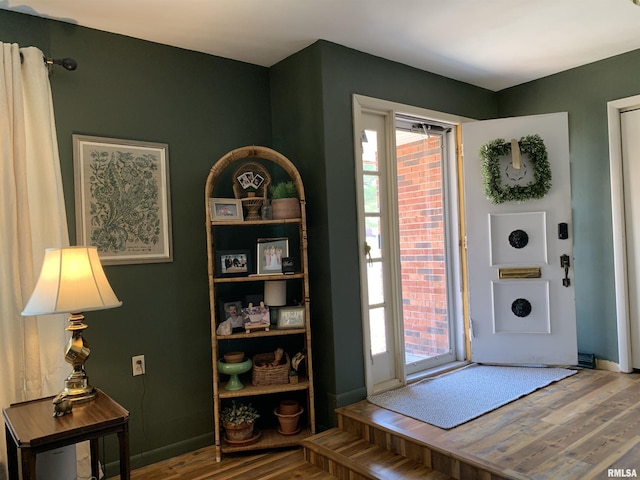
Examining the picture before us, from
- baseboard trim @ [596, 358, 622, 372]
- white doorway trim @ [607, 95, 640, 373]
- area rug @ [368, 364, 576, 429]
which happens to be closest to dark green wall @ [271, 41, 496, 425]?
area rug @ [368, 364, 576, 429]

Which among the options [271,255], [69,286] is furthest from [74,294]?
[271,255]

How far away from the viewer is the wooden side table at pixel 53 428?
1.66m

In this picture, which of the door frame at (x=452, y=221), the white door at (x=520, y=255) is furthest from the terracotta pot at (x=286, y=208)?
the white door at (x=520, y=255)

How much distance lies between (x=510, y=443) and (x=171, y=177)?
226 cm

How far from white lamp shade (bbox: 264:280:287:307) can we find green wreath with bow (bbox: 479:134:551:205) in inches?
68.1

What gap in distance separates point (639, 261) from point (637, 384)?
0.82 meters

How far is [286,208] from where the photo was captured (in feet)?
9.09

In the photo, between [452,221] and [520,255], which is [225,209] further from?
[520,255]

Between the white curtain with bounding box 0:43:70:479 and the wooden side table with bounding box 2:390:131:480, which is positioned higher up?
the white curtain with bounding box 0:43:70:479

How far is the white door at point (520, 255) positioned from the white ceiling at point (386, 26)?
0.57 metres

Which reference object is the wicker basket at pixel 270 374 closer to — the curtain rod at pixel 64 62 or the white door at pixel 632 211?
the curtain rod at pixel 64 62

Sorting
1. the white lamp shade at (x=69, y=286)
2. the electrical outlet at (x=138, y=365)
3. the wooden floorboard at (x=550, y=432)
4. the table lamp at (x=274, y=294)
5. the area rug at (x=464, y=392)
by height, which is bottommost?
the wooden floorboard at (x=550, y=432)

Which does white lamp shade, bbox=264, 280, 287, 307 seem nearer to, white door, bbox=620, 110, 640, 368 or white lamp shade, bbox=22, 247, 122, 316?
white lamp shade, bbox=22, 247, 122, 316

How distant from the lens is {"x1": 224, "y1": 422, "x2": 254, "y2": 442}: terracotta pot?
269 centimetres
